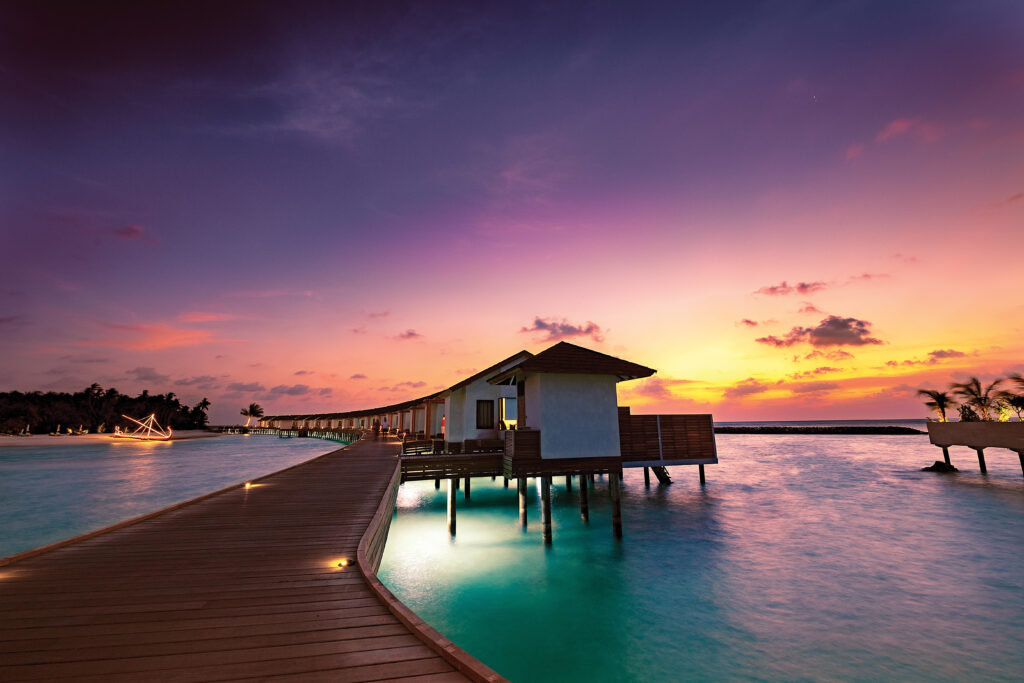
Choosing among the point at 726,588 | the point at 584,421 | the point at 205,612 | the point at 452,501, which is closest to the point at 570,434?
the point at 584,421

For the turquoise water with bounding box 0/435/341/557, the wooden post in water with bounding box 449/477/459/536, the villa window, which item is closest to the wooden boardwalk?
the wooden post in water with bounding box 449/477/459/536

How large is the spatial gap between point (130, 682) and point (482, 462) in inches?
634

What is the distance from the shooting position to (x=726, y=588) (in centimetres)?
1383

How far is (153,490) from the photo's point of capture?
3394 cm

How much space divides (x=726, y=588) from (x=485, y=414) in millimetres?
15646

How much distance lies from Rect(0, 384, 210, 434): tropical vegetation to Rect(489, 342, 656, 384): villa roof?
490 feet

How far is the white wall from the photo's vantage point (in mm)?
16581

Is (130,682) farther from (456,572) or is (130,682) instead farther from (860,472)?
(860,472)

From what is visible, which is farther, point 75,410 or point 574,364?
point 75,410

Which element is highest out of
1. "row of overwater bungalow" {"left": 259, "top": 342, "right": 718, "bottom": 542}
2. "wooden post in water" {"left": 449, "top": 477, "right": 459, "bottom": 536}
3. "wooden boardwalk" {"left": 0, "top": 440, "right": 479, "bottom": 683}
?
"row of overwater bungalow" {"left": 259, "top": 342, "right": 718, "bottom": 542}

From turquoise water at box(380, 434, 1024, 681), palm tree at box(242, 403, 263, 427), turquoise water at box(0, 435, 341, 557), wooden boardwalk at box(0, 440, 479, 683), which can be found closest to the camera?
wooden boardwalk at box(0, 440, 479, 683)

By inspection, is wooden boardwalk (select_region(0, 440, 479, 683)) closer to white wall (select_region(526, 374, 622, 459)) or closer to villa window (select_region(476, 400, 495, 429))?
white wall (select_region(526, 374, 622, 459))

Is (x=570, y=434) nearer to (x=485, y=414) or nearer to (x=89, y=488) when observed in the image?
(x=485, y=414)

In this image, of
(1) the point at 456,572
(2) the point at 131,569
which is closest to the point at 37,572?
→ (2) the point at 131,569
